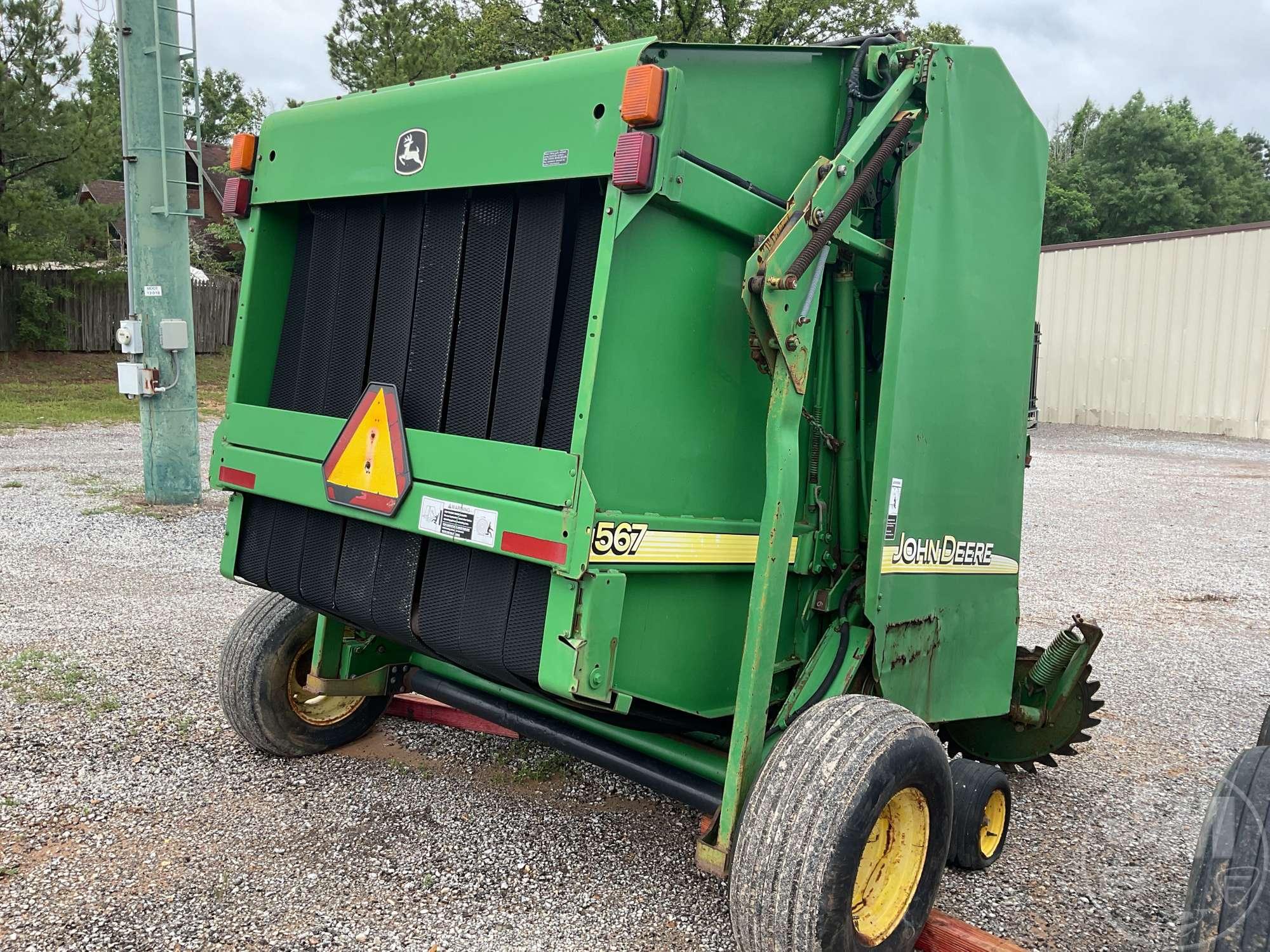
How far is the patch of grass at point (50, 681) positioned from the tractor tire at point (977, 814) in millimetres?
3527

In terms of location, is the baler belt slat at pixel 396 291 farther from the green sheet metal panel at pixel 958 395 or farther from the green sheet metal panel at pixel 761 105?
the green sheet metal panel at pixel 958 395

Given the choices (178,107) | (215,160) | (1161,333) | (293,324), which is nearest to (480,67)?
(178,107)

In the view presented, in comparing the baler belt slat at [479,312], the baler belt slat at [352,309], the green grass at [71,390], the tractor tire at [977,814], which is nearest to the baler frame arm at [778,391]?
the baler belt slat at [479,312]

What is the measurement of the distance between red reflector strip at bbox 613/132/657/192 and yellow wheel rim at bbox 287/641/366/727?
2319 millimetres

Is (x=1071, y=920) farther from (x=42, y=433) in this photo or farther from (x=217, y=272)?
(x=217, y=272)

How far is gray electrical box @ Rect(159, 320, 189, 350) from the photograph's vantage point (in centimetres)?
922

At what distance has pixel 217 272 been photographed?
103ft

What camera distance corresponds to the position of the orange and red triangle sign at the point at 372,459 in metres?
3.04

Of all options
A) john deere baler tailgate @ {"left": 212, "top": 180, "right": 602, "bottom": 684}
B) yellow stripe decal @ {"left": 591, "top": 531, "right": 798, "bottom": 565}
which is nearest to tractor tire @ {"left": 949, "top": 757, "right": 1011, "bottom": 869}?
yellow stripe decal @ {"left": 591, "top": 531, "right": 798, "bottom": 565}

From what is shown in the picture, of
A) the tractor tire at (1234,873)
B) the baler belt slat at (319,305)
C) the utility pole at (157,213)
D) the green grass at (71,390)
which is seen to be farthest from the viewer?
the green grass at (71,390)

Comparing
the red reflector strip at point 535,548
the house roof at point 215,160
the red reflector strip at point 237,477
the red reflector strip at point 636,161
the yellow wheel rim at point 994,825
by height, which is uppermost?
the house roof at point 215,160

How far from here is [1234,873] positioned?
2.08m

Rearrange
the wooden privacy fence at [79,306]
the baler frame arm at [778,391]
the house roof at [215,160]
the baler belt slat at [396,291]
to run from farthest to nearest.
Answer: the house roof at [215,160]
the wooden privacy fence at [79,306]
the baler belt slat at [396,291]
the baler frame arm at [778,391]

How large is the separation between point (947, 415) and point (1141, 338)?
69.6ft
